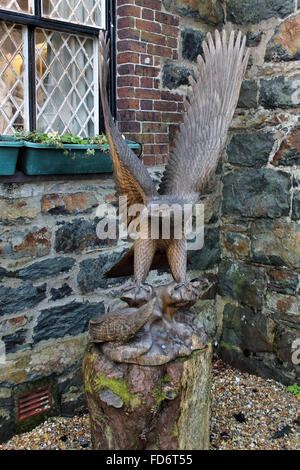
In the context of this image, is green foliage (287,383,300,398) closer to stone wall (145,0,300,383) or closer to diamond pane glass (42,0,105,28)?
stone wall (145,0,300,383)

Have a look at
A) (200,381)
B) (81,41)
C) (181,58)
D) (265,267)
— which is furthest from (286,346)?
(81,41)

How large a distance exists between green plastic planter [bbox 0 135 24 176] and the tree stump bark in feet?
3.53

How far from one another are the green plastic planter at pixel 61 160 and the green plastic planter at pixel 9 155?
6 centimetres

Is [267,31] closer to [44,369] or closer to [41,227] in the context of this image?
[41,227]

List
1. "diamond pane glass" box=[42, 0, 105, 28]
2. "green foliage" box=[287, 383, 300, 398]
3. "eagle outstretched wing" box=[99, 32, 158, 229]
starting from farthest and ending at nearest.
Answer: "green foliage" box=[287, 383, 300, 398]
"diamond pane glass" box=[42, 0, 105, 28]
"eagle outstretched wing" box=[99, 32, 158, 229]

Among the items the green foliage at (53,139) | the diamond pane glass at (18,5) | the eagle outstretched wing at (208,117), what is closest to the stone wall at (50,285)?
the green foliage at (53,139)

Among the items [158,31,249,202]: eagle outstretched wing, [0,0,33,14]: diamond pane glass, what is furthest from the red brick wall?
[158,31,249,202]: eagle outstretched wing

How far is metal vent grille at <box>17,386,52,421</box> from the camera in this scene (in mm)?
2771

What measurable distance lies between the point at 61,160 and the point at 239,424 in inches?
77.4

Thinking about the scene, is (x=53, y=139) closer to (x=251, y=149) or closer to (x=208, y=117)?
(x=208, y=117)

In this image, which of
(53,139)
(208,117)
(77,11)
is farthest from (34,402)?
(77,11)

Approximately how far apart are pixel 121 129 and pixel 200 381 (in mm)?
1778

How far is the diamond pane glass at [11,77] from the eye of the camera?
8.92 feet

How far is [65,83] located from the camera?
118 inches
